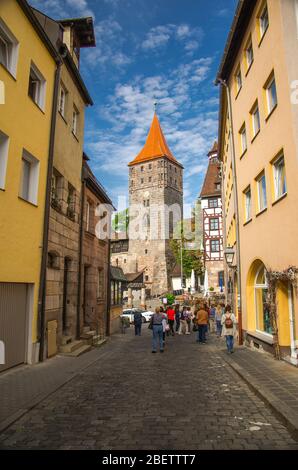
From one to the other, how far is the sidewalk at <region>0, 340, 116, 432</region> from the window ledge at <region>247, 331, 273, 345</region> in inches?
215

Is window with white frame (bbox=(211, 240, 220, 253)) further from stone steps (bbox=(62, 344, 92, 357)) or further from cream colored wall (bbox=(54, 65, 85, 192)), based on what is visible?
stone steps (bbox=(62, 344, 92, 357))

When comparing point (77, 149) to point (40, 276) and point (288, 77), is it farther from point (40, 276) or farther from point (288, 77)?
point (288, 77)

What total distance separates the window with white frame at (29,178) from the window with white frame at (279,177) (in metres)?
7.03

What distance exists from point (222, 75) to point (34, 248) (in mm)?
12516

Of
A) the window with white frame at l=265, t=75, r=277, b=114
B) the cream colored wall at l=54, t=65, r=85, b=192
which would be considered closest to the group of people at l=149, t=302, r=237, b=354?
the cream colored wall at l=54, t=65, r=85, b=192

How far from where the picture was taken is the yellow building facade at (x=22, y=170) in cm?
882

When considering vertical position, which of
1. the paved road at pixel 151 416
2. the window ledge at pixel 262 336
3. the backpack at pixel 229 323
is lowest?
the paved road at pixel 151 416

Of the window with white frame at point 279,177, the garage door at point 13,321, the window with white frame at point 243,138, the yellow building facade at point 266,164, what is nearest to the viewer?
the garage door at point 13,321

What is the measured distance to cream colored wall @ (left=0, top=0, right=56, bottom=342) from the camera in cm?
877

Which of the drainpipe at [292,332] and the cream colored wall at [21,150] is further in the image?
the drainpipe at [292,332]

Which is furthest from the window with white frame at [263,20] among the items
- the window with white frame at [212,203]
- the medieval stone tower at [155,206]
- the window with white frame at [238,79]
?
the medieval stone tower at [155,206]

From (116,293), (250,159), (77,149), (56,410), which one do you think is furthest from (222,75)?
(56,410)

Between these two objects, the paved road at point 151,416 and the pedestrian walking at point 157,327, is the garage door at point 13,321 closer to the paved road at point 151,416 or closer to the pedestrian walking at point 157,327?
the paved road at point 151,416

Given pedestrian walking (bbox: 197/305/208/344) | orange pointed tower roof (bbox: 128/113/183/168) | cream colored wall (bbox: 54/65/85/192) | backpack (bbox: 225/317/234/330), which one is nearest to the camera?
backpack (bbox: 225/317/234/330)
